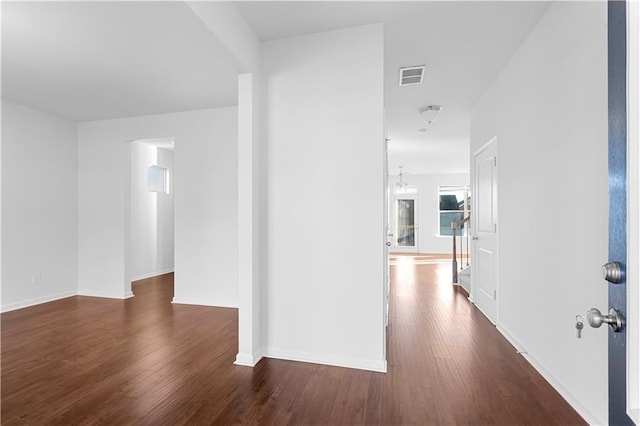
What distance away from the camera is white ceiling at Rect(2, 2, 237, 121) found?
7.64 feet

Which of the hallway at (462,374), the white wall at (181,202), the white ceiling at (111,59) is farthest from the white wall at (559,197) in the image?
the white wall at (181,202)

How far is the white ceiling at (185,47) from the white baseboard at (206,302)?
2.74m

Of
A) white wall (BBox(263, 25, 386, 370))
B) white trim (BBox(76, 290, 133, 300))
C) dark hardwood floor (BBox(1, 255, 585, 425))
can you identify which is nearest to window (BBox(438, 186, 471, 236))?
dark hardwood floor (BBox(1, 255, 585, 425))

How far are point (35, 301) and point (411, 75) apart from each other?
590cm

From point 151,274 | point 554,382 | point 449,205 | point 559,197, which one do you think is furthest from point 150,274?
point 449,205

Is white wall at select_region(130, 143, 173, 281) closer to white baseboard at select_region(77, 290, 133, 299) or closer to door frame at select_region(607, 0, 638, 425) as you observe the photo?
white baseboard at select_region(77, 290, 133, 299)

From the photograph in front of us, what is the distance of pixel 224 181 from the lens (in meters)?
4.52

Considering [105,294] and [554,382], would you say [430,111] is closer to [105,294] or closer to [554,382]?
[554,382]

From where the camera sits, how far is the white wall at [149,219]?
20.9ft

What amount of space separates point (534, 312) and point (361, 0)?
284cm

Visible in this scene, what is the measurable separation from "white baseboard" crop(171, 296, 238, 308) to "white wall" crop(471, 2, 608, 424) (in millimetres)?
3377

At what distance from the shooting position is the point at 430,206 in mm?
11234

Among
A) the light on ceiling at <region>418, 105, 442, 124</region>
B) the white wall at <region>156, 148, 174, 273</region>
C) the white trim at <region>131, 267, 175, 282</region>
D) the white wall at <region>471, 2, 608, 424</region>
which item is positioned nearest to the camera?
the white wall at <region>471, 2, 608, 424</region>

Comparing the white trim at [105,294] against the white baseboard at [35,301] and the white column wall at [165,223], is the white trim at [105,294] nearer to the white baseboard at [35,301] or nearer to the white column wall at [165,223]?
the white baseboard at [35,301]
